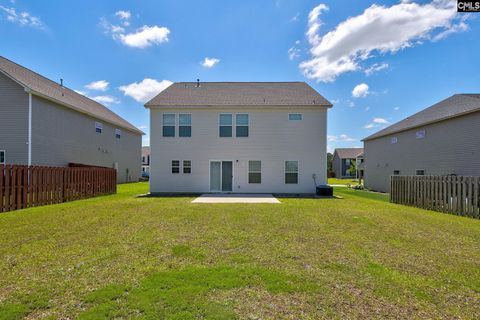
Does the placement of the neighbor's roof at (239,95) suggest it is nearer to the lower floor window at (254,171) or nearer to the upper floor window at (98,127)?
the lower floor window at (254,171)

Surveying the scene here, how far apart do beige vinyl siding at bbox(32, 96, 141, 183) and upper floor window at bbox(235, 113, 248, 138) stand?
493 inches

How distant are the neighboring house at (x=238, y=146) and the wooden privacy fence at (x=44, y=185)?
335cm

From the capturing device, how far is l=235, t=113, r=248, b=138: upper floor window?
15680 mm

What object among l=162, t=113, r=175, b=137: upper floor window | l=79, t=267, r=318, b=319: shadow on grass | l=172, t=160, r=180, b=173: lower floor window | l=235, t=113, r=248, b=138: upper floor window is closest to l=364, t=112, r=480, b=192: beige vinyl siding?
l=235, t=113, r=248, b=138: upper floor window

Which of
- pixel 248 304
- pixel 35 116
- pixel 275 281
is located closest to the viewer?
pixel 248 304

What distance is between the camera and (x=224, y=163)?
15617 millimetres

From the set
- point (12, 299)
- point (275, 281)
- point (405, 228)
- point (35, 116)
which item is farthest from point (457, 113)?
point (35, 116)

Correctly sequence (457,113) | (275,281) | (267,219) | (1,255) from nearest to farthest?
(275,281)
(1,255)
(267,219)
(457,113)

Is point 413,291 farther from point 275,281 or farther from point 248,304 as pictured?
point 248,304

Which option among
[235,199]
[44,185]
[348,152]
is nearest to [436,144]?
[235,199]

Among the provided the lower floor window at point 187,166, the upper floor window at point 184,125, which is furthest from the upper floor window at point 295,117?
the lower floor window at point 187,166

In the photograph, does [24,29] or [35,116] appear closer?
[24,29]

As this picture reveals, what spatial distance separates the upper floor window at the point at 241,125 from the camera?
51.4 ft

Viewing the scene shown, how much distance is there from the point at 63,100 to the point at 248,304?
20308mm
